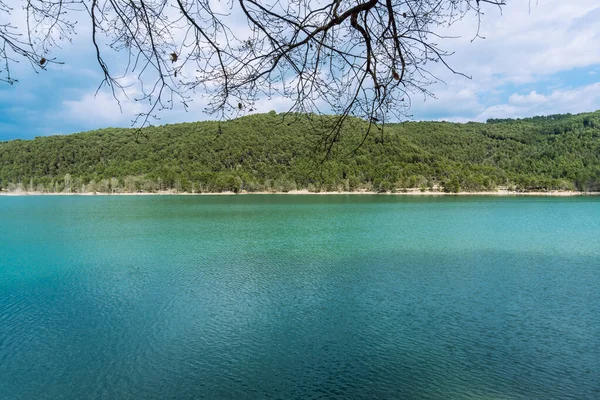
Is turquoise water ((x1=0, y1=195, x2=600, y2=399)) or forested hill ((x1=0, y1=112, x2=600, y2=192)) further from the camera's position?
forested hill ((x1=0, y1=112, x2=600, y2=192))

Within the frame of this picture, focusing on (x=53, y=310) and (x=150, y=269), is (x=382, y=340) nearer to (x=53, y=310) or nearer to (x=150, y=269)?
(x=53, y=310)

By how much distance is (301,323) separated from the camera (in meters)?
10.2

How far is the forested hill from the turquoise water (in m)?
79.7

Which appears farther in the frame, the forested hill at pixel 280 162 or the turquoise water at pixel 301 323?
the forested hill at pixel 280 162

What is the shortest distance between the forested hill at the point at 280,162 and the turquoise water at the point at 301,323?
261ft

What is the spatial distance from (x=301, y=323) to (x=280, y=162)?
4119 inches

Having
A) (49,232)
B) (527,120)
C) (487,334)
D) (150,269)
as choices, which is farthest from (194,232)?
(527,120)

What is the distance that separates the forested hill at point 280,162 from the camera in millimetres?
105500

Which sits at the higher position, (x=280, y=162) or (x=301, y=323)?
(x=280, y=162)

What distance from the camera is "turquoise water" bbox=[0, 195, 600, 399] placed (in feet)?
23.8

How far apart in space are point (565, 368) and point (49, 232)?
30941mm

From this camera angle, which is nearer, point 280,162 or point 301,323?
point 301,323

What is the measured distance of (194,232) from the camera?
29.0 metres

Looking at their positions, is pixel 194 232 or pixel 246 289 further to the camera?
pixel 194 232
